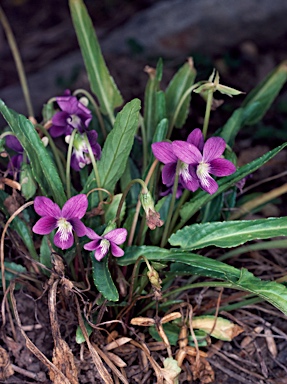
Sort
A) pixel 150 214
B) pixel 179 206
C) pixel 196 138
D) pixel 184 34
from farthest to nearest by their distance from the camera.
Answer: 1. pixel 184 34
2. pixel 179 206
3. pixel 196 138
4. pixel 150 214

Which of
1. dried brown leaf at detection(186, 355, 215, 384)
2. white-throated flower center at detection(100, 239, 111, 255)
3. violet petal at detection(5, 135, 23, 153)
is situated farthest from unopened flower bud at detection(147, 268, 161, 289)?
violet petal at detection(5, 135, 23, 153)

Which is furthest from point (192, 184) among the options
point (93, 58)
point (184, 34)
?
point (184, 34)

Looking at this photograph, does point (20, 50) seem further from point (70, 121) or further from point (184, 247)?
point (184, 247)

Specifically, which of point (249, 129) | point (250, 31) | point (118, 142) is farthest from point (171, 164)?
point (250, 31)

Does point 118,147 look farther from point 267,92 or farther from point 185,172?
point 267,92

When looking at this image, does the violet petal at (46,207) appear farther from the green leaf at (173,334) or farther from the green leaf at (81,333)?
the green leaf at (173,334)
